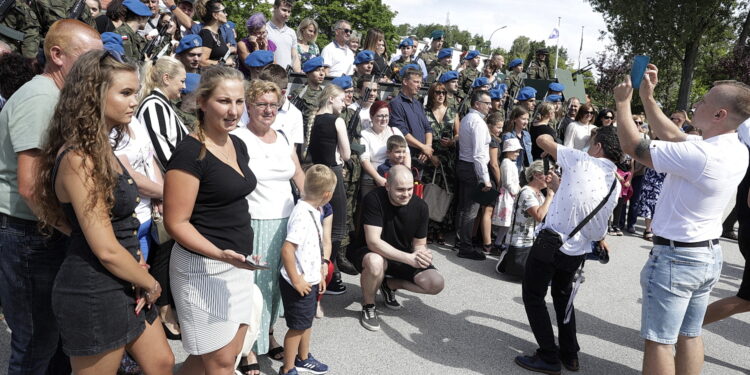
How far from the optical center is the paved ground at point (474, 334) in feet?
12.4

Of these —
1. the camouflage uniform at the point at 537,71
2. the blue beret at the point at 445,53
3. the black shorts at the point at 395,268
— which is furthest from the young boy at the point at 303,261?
the camouflage uniform at the point at 537,71

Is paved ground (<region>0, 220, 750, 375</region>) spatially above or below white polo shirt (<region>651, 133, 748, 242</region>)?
below

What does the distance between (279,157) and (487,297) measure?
2.85m

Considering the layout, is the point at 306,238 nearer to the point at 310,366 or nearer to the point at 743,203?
the point at 310,366

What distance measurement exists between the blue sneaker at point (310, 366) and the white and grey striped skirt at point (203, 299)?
1.11m

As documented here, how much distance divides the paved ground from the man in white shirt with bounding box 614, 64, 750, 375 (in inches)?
42.6

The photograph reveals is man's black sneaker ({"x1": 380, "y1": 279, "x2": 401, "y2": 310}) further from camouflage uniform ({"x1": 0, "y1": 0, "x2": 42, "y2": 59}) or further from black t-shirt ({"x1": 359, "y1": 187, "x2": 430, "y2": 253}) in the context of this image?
camouflage uniform ({"x1": 0, "y1": 0, "x2": 42, "y2": 59})

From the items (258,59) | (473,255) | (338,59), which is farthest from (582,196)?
(338,59)

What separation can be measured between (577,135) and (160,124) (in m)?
6.66

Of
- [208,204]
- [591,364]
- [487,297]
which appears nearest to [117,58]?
[208,204]

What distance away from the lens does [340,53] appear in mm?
7906

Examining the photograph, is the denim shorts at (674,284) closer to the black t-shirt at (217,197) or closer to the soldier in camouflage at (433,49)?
the black t-shirt at (217,197)

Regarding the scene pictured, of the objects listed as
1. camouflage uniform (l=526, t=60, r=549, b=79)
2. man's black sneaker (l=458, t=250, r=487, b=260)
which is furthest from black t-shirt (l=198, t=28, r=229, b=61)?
camouflage uniform (l=526, t=60, r=549, b=79)

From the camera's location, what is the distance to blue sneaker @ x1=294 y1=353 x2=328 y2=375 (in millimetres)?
3488
